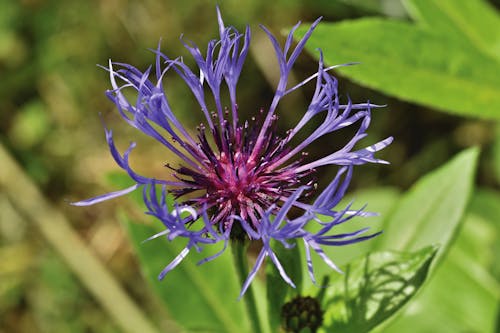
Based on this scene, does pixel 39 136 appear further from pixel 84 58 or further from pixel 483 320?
pixel 483 320

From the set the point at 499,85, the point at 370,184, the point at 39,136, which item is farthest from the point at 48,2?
the point at 499,85

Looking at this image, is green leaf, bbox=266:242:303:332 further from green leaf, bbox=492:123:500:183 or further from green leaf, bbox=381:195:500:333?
green leaf, bbox=492:123:500:183

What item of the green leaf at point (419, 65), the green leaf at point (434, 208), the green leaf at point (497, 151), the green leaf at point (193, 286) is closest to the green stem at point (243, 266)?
the green leaf at point (193, 286)

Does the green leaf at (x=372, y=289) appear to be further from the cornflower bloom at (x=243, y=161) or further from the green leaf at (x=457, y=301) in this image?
the green leaf at (x=457, y=301)

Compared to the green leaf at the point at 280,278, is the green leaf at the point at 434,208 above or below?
below

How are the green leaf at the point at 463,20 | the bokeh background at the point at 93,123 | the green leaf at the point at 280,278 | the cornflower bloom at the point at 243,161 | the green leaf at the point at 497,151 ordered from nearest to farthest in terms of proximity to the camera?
the cornflower bloom at the point at 243,161
the green leaf at the point at 280,278
the green leaf at the point at 463,20
the green leaf at the point at 497,151
the bokeh background at the point at 93,123

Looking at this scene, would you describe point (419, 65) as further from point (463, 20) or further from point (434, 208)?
point (434, 208)
